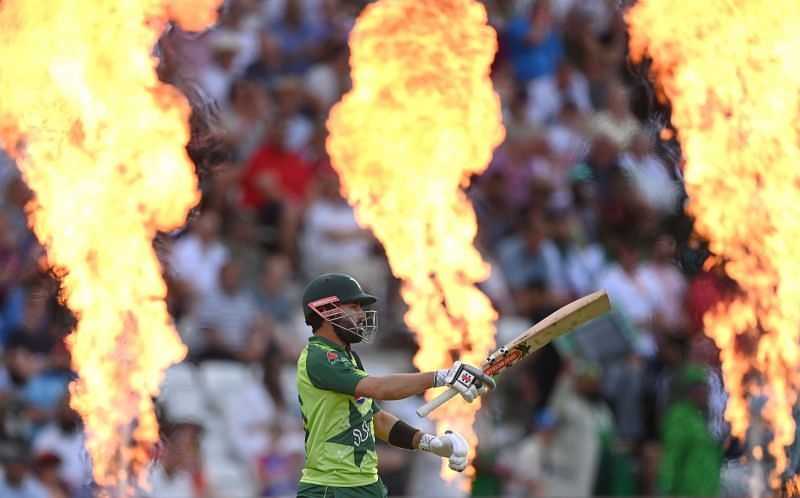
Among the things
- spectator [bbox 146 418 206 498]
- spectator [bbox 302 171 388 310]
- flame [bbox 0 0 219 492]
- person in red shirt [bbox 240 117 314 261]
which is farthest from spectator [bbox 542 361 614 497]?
flame [bbox 0 0 219 492]

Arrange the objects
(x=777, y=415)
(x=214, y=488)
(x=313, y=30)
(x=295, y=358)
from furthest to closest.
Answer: (x=313, y=30) → (x=295, y=358) → (x=214, y=488) → (x=777, y=415)

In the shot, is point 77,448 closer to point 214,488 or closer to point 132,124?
point 214,488

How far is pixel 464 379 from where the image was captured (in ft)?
31.7

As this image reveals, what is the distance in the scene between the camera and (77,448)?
1476cm

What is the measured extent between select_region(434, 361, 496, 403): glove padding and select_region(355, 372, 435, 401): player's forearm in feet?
0.26

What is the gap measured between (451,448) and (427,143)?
4.91 metres

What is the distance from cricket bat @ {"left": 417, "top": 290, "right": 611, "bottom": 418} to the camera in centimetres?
1010

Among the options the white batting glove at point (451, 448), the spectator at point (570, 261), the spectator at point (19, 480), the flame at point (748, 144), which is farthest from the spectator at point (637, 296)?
the white batting glove at point (451, 448)

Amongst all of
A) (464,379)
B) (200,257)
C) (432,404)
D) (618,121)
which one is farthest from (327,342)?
(618,121)

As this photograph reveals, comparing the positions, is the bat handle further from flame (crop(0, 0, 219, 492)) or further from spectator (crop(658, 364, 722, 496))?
spectator (crop(658, 364, 722, 496))

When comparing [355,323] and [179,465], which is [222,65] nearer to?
[179,465]

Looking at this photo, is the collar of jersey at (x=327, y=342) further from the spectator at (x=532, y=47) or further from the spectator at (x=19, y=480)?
the spectator at (x=532, y=47)

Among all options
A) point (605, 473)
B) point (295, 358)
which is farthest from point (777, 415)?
point (295, 358)

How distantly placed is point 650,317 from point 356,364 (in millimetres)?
7374
